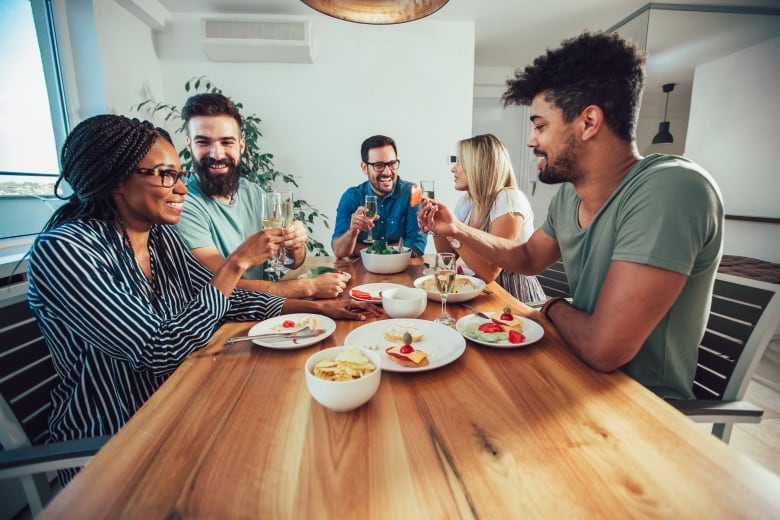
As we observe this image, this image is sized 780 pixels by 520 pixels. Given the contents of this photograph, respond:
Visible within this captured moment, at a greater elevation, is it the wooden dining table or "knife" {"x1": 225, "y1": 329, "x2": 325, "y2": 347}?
"knife" {"x1": 225, "y1": 329, "x2": 325, "y2": 347}

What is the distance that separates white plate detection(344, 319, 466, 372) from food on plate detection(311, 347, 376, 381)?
0.31ft

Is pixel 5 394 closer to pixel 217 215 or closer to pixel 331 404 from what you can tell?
pixel 331 404

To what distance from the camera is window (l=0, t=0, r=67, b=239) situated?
220 cm

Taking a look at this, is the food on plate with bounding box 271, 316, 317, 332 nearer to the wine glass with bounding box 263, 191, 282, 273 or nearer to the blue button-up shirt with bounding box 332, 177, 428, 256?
the wine glass with bounding box 263, 191, 282, 273

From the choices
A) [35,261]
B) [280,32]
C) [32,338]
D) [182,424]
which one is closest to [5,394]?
[32,338]

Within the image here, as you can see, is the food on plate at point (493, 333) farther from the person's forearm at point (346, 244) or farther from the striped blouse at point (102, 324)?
the person's forearm at point (346, 244)

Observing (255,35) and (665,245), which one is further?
(255,35)

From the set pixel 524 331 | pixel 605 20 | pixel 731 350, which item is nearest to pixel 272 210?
pixel 524 331

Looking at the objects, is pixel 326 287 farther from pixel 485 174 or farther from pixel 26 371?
pixel 485 174

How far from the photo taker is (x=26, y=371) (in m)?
0.95

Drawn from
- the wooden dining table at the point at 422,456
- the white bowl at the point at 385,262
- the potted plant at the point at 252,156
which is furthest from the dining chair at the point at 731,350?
the potted plant at the point at 252,156

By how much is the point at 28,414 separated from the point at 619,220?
157cm

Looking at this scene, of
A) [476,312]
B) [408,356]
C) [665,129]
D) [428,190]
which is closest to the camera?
[408,356]

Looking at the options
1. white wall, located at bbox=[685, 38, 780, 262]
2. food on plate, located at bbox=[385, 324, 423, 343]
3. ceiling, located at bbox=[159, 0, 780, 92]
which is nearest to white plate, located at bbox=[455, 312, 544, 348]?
food on plate, located at bbox=[385, 324, 423, 343]
